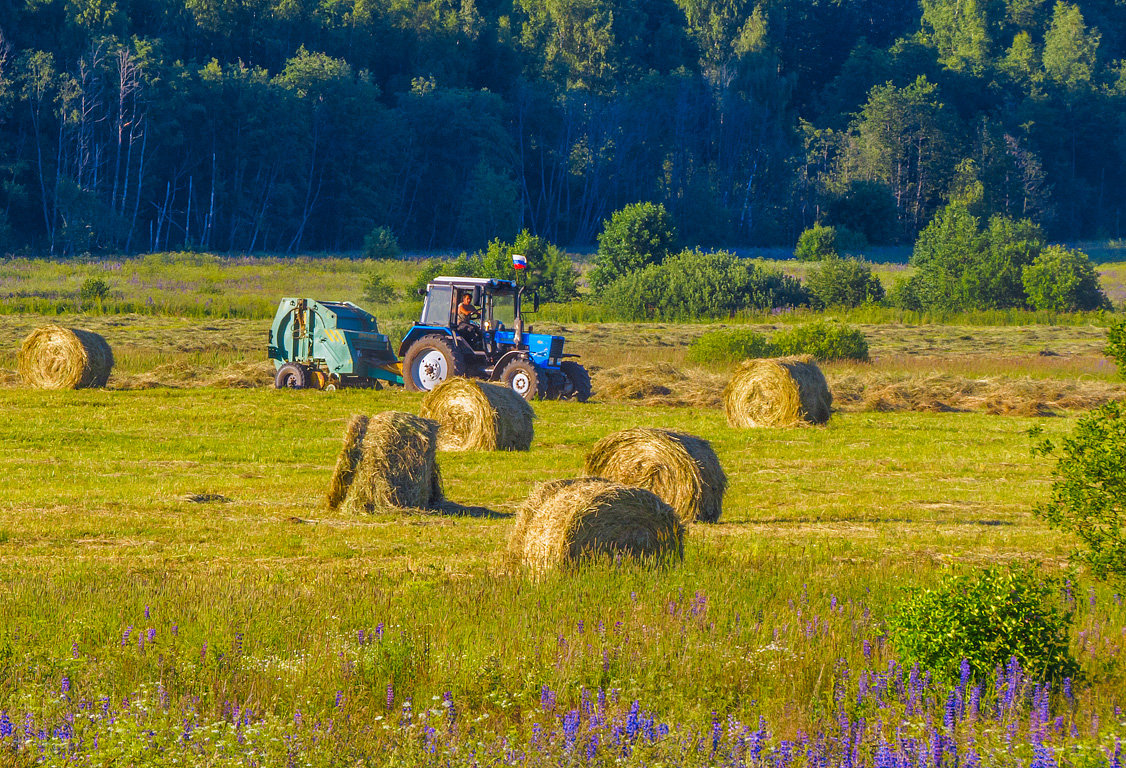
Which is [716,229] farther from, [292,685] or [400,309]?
[292,685]

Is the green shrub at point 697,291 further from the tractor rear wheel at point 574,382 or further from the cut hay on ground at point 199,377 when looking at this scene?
the tractor rear wheel at point 574,382

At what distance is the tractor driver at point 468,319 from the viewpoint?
25.0 meters

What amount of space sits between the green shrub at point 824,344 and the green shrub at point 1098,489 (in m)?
24.0

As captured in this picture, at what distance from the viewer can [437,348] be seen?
24406 millimetres

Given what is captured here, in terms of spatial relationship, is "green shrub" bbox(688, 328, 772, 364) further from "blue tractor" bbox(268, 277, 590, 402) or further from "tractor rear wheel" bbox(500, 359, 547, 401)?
"tractor rear wheel" bbox(500, 359, 547, 401)

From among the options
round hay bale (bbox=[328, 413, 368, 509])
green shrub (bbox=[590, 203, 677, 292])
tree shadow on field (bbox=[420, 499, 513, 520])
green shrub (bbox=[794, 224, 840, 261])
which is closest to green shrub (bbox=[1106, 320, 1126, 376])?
tree shadow on field (bbox=[420, 499, 513, 520])

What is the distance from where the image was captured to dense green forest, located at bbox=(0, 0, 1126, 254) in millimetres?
71250

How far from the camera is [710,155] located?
10019cm

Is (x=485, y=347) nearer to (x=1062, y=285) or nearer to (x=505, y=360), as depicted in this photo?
(x=505, y=360)

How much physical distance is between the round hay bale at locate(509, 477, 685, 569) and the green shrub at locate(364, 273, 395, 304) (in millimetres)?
39425

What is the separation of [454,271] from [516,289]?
26861 mm

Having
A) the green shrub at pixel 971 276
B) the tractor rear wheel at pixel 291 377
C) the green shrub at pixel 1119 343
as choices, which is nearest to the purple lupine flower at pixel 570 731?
the green shrub at pixel 1119 343

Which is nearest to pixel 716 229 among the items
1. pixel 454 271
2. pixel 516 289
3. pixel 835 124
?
pixel 835 124

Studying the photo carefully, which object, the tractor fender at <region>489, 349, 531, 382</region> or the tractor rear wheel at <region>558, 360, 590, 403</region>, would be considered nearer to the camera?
the tractor fender at <region>489, 349, 531, 382</region>
